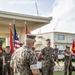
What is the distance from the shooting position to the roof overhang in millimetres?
10098

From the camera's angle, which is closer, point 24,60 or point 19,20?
point 24,60

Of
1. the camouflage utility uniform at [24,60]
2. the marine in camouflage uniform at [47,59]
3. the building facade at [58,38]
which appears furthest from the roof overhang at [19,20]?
the building facade at [58,38]

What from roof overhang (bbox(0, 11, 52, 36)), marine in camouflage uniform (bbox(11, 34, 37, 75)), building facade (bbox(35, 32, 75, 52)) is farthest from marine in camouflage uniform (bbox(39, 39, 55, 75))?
building facade (bbox(35, 32, 75, 52))

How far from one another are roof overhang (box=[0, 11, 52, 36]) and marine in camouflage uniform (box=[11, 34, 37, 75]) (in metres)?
5.67

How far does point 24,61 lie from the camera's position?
428 centimetres

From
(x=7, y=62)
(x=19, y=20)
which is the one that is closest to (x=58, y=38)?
(x=19, y=20)

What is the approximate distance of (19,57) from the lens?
438 centimetres

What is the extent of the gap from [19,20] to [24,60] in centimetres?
660

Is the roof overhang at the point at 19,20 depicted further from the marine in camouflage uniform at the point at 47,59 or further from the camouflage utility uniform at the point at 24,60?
the camouflage utility uniform at the point at 24,60

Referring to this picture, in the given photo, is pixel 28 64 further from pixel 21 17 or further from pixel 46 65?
pixel 21 17

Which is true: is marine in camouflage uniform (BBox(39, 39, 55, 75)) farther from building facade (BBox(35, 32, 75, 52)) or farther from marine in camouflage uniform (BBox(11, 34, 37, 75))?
building facade (BBox(35, 32, 75, 52))

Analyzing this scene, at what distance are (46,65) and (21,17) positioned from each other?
2917 millimetres

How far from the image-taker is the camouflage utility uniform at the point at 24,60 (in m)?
4.21

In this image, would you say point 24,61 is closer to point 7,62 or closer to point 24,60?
point 24,60
